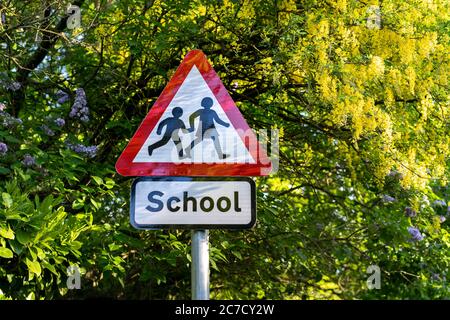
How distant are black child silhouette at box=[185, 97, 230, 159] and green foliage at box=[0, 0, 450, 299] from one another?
77.1 inches

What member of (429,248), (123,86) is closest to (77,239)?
(123,86)

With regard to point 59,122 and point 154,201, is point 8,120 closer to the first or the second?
point 59,122

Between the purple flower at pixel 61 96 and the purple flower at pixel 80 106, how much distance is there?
12.2 inches

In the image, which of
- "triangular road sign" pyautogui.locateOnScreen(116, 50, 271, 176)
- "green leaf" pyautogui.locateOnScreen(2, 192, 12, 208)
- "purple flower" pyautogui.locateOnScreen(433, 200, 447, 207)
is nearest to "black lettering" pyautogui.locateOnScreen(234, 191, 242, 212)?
"triangular road sign" pyautogui.locateOnScreen(116, 50, 271, 176)

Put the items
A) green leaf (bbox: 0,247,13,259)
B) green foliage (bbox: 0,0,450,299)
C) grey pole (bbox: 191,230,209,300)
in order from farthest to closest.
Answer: green foliage (bbox: 0,0,450,299), green leaf (bbox: 0,247,13,259), grey pole (bbox: 191,230,209,300)

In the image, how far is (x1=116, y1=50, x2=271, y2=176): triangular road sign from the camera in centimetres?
322

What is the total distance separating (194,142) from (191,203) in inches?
10.6

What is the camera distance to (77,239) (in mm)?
5613

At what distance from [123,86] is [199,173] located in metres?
3.60

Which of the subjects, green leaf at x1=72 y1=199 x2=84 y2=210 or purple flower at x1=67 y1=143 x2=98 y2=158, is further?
purple flower at x1=67 y1=143 x2=98 y2=158

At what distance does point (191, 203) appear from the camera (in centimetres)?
312

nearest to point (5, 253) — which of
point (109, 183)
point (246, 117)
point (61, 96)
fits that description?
point (109, 183)

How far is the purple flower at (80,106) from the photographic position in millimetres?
6410

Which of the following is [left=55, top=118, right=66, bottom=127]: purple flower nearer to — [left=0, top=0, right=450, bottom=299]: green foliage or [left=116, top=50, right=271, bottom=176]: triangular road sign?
[left=0, top=0, right=450, bottom=299]: green foliage
